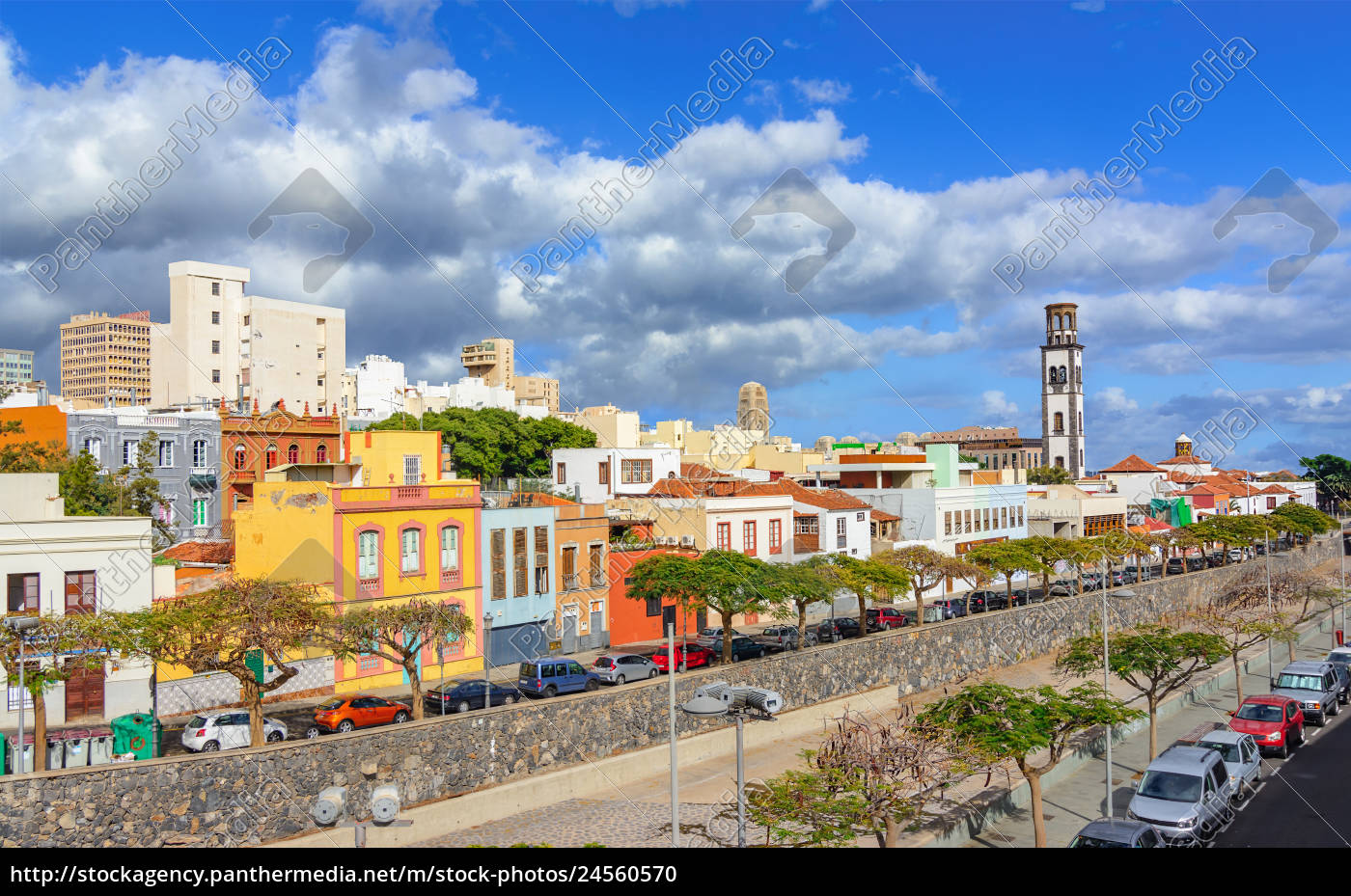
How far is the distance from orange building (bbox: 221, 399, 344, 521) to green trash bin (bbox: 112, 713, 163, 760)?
27.0 metres

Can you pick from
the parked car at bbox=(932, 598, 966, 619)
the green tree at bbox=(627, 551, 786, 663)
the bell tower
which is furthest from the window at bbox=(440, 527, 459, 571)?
the bell tower

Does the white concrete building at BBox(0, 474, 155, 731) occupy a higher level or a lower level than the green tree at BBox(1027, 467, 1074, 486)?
lower

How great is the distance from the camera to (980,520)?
68.9 m

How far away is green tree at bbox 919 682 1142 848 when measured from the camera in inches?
782

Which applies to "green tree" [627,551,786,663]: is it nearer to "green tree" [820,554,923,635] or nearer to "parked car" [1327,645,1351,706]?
"green tree" [820,554,923,635]

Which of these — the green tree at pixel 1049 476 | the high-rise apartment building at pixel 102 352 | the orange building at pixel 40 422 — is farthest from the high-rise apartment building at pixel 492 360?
the orange building at pixel 40 422

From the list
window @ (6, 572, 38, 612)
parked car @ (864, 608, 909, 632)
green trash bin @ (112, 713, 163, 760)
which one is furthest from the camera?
parked car @ (864, 608, 909, 632)

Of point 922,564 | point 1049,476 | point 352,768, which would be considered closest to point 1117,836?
point 352,768

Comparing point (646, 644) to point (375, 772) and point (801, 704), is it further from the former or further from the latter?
point (375, 772)

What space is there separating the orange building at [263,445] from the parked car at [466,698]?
2459cm

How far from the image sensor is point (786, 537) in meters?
53.7
